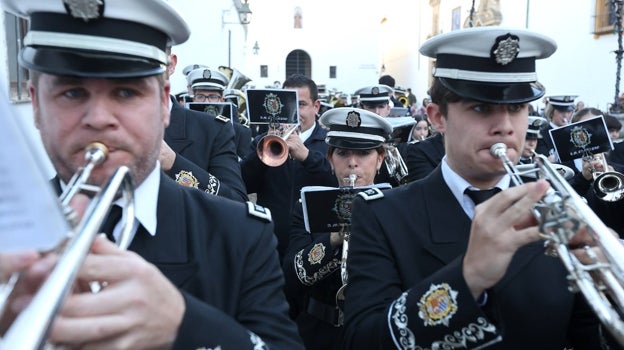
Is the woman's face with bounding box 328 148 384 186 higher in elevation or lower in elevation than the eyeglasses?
lower

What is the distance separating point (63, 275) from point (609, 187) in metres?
4.25

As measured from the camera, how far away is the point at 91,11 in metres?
1.61

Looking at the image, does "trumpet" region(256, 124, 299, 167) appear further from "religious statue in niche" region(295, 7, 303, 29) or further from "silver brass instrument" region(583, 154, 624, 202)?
"religious statue in niche" region(295, 7, 303, 29)

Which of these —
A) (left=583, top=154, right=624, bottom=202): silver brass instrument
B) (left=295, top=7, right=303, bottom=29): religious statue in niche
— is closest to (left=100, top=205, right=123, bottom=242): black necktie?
(left=583, top=154, right=624, bottom=202): silver brass instrument

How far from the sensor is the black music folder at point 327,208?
126 inches

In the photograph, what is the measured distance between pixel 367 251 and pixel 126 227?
0.87 metres

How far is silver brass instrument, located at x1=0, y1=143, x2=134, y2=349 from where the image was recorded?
83cm

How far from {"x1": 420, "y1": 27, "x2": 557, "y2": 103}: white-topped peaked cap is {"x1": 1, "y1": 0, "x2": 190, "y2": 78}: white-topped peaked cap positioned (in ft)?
3.36

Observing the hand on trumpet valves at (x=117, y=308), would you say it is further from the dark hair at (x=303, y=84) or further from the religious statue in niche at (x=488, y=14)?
the religious statue in niche at (x=488, y=14)

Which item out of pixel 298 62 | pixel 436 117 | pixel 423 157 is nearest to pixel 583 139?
pixel 423 157

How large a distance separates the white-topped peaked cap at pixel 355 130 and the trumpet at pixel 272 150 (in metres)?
0.48

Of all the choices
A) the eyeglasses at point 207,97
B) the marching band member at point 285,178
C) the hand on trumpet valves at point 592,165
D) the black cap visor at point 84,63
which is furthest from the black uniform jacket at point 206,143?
the eyeglasses at point 207,97

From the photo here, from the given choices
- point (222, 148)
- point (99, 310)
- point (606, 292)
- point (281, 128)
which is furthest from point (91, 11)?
point (281, 128)

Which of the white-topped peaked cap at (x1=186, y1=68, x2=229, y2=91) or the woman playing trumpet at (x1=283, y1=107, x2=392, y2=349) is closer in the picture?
the woman playing trumpet at (x1=283, y1=107, x2=392, y2=349)
